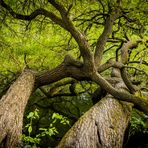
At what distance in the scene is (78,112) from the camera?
14562mm

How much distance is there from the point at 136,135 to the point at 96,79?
1.98m

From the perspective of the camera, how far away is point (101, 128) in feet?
20.8

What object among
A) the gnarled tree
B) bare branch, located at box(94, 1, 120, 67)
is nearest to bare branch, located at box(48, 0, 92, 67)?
the gnarled tree

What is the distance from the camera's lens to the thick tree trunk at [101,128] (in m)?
5.85

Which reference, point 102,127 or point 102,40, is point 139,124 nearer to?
point 102,127

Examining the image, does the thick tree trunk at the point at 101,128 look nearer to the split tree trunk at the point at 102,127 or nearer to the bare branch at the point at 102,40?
the split tree trunk at the point at 102,127

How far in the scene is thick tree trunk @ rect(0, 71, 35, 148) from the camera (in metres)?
5.96

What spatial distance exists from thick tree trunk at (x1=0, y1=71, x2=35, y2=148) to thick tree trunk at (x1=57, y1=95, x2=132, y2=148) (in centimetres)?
89

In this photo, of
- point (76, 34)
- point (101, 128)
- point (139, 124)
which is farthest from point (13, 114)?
point (139, 124)

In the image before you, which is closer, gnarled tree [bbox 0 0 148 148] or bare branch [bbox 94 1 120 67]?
gnarled tree [bbox 0 0 148 148]

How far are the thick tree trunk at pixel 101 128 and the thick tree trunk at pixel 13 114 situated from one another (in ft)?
2.92

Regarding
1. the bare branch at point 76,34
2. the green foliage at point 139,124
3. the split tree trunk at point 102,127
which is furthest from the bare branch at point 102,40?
the green foliage at point 139,124

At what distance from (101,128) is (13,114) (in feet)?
5.85

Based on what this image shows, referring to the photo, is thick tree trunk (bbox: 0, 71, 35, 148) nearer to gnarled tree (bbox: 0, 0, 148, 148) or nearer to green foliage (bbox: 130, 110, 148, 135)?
gnarled tree (bbox: 0, 0, 148, 148)
